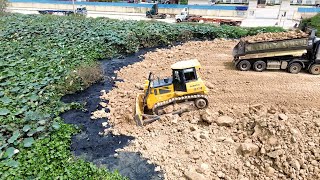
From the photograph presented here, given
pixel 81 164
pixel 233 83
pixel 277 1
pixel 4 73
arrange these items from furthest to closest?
pixel 277 1, pixel 4 73, pixel 233 83, pixel 81 164

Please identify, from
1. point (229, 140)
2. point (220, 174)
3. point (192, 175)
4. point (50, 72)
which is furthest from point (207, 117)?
point (50, 72)

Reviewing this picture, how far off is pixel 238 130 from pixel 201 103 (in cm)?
199

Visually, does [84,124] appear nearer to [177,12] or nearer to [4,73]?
[4,73]

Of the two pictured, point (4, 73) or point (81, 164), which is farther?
point (4, 73)

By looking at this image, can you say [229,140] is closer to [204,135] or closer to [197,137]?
[204,135]

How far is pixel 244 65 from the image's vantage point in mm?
15258

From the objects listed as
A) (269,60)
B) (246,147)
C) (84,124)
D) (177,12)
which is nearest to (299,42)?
(269,60)

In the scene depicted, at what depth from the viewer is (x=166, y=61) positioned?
61.7 ft

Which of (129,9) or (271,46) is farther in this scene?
(129,9)

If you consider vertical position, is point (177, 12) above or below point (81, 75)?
above

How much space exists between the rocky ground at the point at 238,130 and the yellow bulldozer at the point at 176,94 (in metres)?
0.37

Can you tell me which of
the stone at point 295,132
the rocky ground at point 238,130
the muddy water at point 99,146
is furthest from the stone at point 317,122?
the muddy water at point 99,146

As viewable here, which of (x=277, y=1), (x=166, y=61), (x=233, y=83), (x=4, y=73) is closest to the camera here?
(x=233, y=83)

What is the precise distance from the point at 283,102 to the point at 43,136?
10.0m
